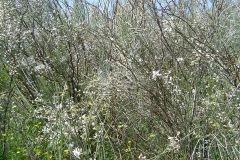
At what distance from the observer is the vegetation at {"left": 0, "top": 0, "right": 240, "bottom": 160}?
3.35m

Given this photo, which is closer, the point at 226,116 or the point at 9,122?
the point at 226,116

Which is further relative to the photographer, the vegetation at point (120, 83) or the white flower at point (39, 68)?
the white flower at point (39, 68)

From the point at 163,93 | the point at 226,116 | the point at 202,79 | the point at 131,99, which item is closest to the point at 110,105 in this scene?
the point at 131,99

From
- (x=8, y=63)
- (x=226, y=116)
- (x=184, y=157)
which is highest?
(x=8, y=63)

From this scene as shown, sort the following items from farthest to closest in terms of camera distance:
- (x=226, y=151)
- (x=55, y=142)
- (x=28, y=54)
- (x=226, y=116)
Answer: (x=28, y=54)
(x=55, y=142)
(x=226, y=116)
(x=226, y=151)

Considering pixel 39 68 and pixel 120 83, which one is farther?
pixel 39 68

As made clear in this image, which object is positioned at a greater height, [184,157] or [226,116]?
[226,116]

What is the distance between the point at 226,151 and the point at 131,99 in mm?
1152

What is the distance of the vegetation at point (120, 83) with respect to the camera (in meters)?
3.35

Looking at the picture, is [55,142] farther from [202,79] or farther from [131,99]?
[202,79]

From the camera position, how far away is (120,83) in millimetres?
3893

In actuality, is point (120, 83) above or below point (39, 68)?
below

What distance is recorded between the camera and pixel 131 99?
151 inches

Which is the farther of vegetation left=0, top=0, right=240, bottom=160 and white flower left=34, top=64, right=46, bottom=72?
white flower left=34, top=64, right=46, bottom=72
